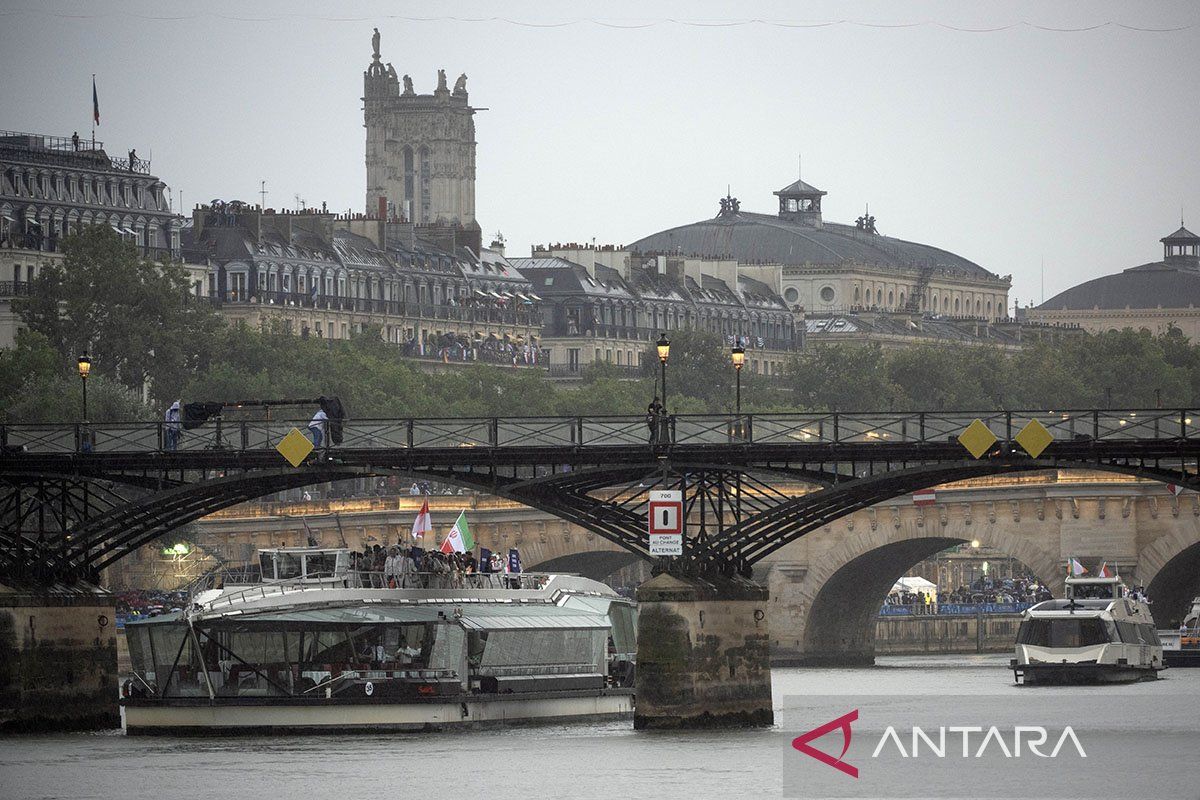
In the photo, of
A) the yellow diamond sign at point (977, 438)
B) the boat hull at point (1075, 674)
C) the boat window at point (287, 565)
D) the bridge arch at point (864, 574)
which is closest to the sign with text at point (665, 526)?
the yellow diamond sign at point (977, 438)

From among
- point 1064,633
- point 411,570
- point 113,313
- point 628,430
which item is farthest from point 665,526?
point 113,313

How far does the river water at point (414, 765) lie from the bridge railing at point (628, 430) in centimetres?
713

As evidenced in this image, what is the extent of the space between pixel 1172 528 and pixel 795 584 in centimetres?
1628

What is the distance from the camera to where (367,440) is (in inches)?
3666

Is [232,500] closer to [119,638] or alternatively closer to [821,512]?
[821,512]

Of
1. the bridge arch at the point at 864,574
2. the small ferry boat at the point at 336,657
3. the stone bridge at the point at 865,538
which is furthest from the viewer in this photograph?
the bridge arch at the point at 864,574

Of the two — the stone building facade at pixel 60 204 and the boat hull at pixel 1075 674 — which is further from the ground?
the stone building facade at pixel 60 204

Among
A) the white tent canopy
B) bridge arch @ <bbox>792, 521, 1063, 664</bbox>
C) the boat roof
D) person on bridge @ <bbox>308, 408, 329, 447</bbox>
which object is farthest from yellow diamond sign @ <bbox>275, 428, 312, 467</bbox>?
the white tent canopy

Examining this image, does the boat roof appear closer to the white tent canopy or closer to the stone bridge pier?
the stone bridge pier

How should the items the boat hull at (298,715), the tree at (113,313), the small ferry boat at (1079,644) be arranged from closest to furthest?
the boat hull at (298,715)
the small ferry boat at (1079,644)
the tree at (113,313)

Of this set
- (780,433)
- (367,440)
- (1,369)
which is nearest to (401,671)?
(367,440)

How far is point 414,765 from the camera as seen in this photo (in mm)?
84375

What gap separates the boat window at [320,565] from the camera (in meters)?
95.1

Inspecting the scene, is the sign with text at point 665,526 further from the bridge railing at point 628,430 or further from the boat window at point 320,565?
the boat window at point 320,565
